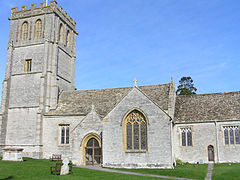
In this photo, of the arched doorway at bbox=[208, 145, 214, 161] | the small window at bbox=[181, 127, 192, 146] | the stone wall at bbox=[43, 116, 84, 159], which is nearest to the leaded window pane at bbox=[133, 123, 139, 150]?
the small window at bbox=[181, 127, 192, 146]

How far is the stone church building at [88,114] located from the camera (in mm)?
26250

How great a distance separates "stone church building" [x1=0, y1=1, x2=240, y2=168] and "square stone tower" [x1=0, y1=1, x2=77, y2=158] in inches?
5.5

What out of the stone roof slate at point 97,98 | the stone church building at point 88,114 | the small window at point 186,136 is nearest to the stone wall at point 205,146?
the stone church building at point 88,114

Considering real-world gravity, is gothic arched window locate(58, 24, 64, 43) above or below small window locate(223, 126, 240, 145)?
above

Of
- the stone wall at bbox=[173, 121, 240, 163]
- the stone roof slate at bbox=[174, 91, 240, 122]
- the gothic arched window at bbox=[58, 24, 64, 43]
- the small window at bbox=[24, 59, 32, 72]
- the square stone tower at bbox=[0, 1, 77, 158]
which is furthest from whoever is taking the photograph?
the gothic arched window at bbox=[58, 24, 64, 43]

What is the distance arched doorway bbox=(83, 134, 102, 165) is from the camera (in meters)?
29.1

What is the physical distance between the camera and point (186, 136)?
1284 inches

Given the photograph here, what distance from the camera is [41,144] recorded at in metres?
35.2

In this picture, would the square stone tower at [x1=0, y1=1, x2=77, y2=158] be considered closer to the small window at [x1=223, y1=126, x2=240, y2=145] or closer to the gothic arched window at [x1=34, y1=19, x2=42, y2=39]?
the gothic arched window at [x1=34, y1=19, x2=42, y2=39]

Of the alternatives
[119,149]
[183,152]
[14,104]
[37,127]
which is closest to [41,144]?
[37,127]

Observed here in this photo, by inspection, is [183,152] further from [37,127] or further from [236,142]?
[37,127]

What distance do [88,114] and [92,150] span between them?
13.5 feet

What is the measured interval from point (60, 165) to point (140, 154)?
7897mm

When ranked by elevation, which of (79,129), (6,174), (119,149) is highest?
(79,129)
